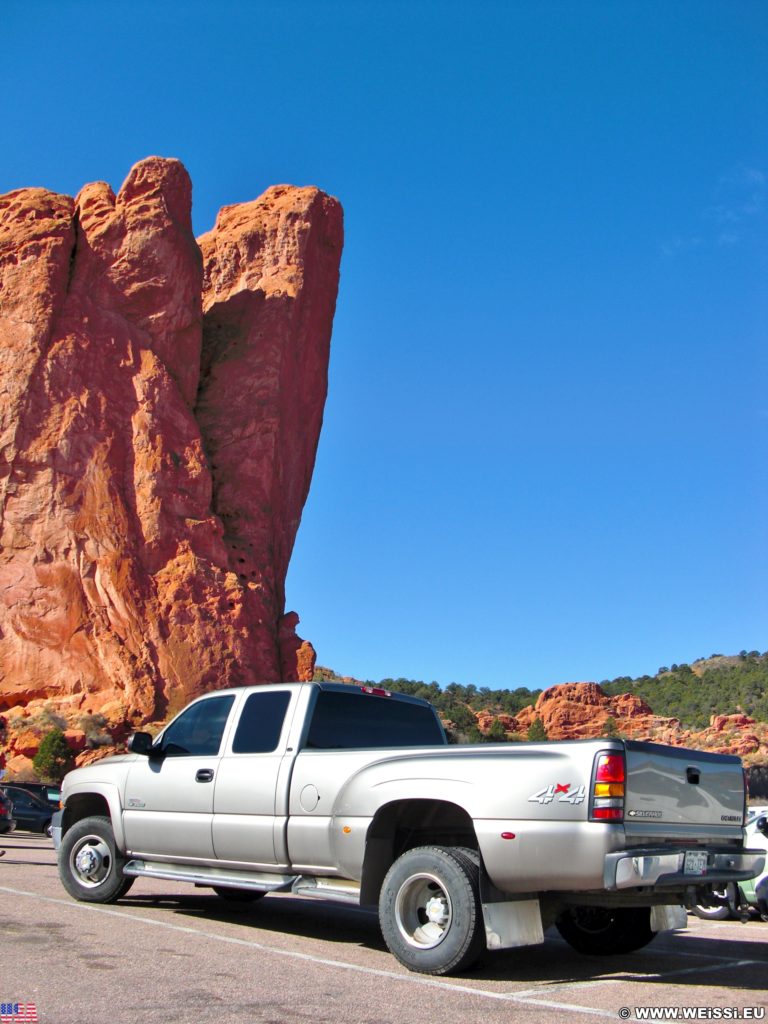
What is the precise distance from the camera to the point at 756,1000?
232 inches

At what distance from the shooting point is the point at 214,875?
798 centimetres

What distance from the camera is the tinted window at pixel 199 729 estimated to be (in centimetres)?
846

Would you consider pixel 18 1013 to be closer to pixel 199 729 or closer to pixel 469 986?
pixel 469 986

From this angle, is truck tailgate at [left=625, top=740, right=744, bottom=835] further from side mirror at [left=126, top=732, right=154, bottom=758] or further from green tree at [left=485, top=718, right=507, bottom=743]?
green tree at [left=485, top=718, right=507, bottom=743]

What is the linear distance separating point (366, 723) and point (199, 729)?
1.58 metres

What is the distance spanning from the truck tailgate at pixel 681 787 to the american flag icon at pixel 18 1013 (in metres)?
3.43

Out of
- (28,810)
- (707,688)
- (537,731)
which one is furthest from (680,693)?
(28,810)

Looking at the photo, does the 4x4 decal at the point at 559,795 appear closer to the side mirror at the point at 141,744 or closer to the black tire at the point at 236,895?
the side mirror at the point at 141,744

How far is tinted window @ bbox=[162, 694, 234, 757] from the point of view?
8461 mm

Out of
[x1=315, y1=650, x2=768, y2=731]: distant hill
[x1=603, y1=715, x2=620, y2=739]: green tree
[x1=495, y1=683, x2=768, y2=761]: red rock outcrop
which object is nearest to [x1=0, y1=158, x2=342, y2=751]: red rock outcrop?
[x1=315, y1=650, x2=768, y2=731]: distant hill

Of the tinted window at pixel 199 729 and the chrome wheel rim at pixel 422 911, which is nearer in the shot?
the chrome wheel rim at pixel 422 911

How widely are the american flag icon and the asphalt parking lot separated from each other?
0.05 m

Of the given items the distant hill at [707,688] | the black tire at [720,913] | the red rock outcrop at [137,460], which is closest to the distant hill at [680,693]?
the distant hill at [707,688]

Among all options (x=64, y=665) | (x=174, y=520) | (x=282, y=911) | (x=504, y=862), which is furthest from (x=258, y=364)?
(x=504, y=862)
